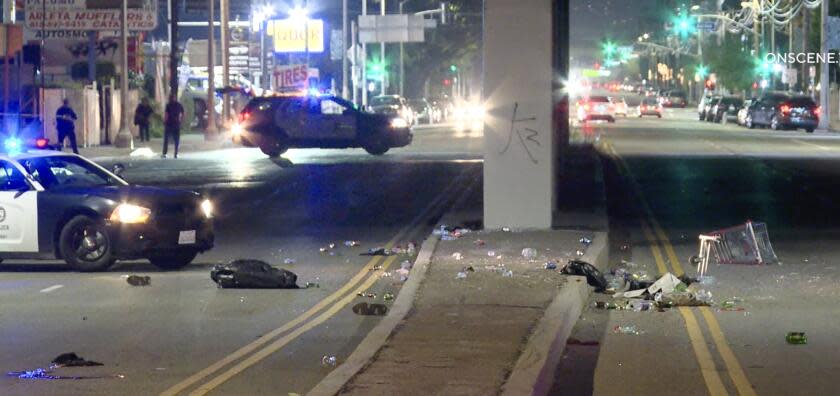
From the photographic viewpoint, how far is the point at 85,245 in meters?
16.6

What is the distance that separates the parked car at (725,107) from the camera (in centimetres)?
8162

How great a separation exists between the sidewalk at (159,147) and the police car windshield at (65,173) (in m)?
Answer: 26.9

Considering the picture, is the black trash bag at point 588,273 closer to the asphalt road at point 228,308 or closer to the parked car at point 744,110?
the asphalt road at point 228,308

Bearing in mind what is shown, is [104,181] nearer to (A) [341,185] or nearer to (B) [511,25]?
(B) [511,25]

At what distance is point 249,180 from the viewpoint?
107 feet

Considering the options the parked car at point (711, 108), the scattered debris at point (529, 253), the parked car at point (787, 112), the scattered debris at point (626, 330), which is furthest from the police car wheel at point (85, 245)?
the parked car at point (711, 108)

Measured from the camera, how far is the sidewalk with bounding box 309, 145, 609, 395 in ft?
30.1

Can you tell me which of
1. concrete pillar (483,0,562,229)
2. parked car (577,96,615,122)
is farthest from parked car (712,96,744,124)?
concrete pillar (483,0,562,229)

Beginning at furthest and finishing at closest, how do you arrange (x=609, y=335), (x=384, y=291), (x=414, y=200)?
(x=414, y=200), (x=384, y=291), (x=609, y=335)

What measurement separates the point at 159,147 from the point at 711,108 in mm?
41526

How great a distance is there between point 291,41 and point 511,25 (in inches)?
2851

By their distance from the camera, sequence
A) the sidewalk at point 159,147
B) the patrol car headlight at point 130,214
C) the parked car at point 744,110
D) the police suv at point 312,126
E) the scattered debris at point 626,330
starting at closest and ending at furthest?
the scattered debris at point 626,330 → the patrol car headlight at point 130,214 → the police suv at point 312,126 → the sidewalk at point 159,147 → the parked car at point 744,110

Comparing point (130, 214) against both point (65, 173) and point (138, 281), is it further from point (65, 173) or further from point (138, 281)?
point (65, 173)

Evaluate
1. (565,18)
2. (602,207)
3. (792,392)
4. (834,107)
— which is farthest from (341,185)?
(834,107)
